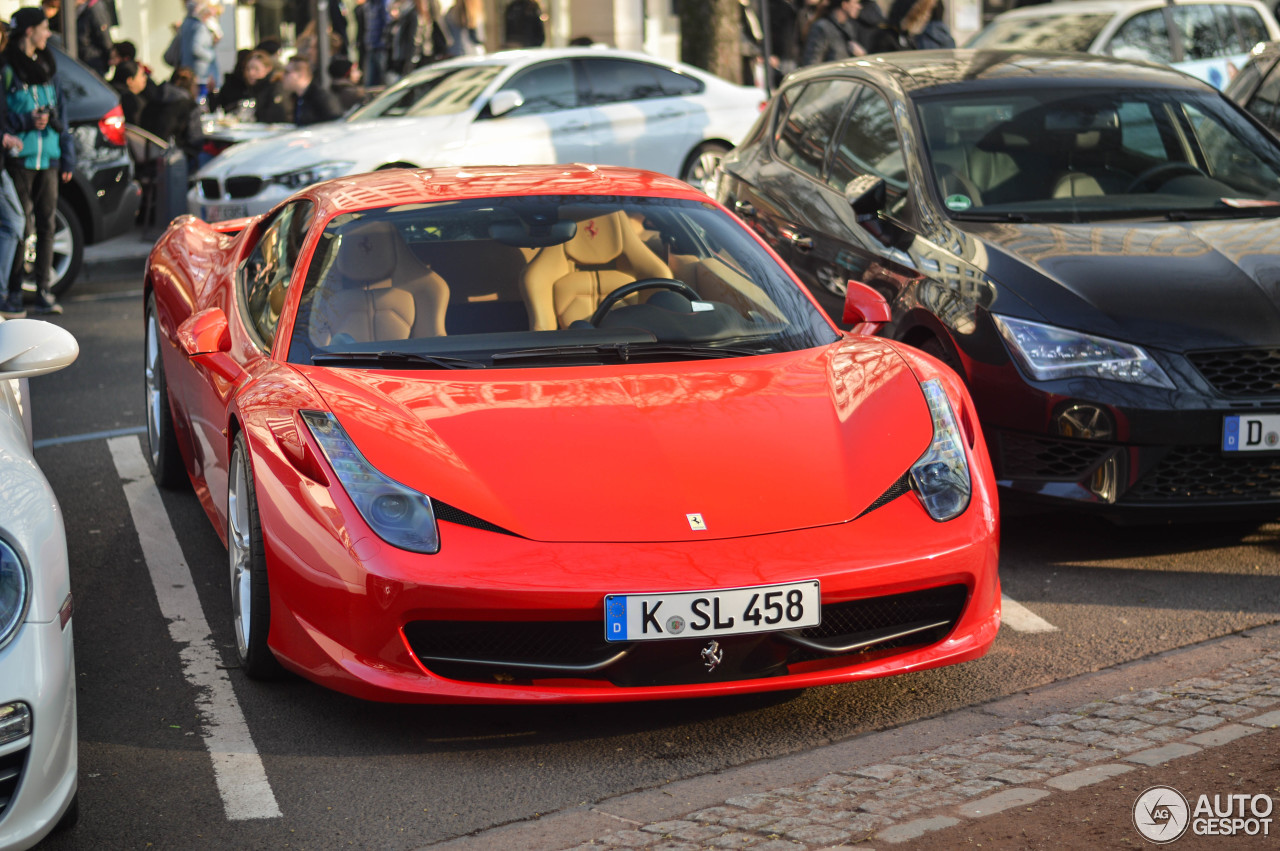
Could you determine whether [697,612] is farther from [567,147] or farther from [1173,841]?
[567,147]

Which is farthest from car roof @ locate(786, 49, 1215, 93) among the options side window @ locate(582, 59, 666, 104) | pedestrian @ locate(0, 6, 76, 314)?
side window @ locate(582, 59, 666, 104)

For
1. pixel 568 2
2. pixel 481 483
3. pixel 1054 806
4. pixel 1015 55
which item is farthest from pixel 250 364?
pixel 568 2

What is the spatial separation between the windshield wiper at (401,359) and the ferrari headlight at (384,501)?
0.53 meters

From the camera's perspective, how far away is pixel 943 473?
13.2 ft

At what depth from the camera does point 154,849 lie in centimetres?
330

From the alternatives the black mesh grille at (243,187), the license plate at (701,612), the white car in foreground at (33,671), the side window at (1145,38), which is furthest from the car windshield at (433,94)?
the white car in foreground at (33,671)

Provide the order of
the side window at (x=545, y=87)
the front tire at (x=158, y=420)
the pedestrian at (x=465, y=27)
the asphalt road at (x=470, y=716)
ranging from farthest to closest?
the pedestrian at (x=465, y=27)
the side window at (x=545, y=87)
the front tire at (x=158, y=420)
the asphalt road at (x=470, y=716)

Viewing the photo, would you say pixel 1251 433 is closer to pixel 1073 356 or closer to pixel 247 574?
pixel 1073 356

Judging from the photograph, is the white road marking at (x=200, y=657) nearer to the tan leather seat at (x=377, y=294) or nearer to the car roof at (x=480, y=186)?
the tan leather seat at (x=377, y=294)

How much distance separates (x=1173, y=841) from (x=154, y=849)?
82.9 inches

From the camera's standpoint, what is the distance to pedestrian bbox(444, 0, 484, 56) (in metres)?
16.5

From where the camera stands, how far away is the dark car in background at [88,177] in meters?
11.0

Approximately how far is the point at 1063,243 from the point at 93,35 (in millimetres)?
14686

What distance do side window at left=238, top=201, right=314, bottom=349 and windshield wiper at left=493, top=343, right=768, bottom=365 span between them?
761 millimetres
